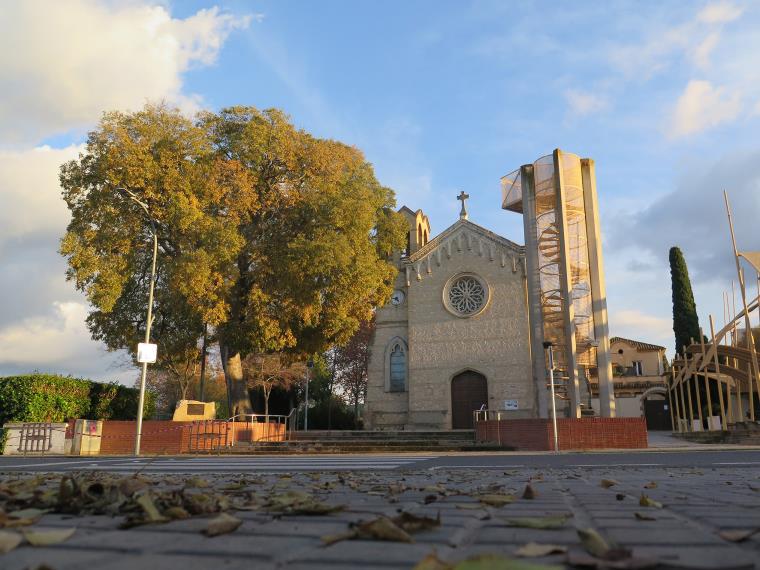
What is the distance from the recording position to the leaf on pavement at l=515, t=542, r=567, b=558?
5.19ft

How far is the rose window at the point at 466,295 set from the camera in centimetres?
3625

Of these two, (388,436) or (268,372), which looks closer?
(388,436)

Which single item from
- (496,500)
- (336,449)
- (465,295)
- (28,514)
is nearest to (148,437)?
(336,449)

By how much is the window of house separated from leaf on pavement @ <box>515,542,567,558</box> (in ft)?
117

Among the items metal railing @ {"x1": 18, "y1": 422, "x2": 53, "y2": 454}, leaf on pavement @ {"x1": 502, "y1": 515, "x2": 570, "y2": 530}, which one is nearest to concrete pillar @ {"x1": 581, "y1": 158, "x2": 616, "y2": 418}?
metal railing @ {"x1": 18, "y1": 422, "x2": 53, "y2": 454}

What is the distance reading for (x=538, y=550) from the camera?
1.61 meters

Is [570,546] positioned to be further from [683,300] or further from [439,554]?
[683,300]

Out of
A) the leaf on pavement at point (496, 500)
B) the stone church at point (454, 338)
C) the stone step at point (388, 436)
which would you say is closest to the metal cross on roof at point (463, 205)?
the stone church at point (454, 338)

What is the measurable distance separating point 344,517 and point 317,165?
23809 mm

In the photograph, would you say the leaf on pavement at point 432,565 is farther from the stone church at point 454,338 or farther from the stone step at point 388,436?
the stone church at point 454,338

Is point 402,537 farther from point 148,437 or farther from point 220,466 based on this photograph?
point 148,437

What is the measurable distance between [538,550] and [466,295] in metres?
35.5

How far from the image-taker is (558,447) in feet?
65.3

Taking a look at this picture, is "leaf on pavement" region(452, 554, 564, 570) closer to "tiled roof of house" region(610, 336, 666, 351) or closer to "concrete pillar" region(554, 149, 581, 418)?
"concrete pillar" region(554, 149, 581, 418)
